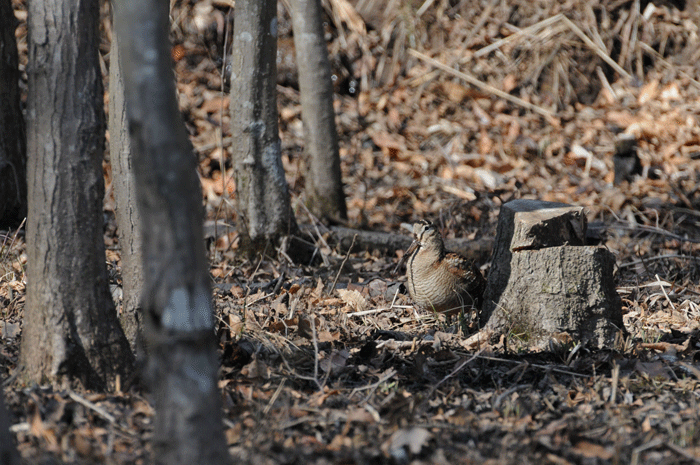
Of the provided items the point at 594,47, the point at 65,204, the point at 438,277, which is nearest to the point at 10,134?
the point at 65,204

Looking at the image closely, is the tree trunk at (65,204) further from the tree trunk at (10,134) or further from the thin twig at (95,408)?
the tree trunk at (10,134)

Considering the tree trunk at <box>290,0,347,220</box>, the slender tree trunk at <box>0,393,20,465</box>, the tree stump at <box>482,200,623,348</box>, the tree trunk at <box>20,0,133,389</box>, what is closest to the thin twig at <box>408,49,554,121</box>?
the tree trunk at <box>290,0,347,220</box>

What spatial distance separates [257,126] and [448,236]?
2138mm

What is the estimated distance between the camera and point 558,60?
915 cm

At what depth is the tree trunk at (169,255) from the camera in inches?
70.5

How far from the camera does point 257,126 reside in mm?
4965

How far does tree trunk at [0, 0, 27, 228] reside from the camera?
4.79m

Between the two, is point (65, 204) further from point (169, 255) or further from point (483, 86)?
point (483, 86)

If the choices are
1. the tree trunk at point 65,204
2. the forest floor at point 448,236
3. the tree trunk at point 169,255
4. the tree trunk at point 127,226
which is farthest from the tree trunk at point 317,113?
the tree trunk at point 169,255

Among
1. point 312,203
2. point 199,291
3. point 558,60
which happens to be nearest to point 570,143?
point 558,60

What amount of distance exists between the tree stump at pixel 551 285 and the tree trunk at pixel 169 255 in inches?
87.0

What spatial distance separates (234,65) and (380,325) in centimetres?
228

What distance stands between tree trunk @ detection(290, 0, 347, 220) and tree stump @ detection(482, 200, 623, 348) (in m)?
2.53

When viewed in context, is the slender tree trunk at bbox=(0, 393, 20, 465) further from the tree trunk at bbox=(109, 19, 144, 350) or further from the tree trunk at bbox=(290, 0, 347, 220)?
the tree trunk at bbox=(290, 0, 347, 220)
